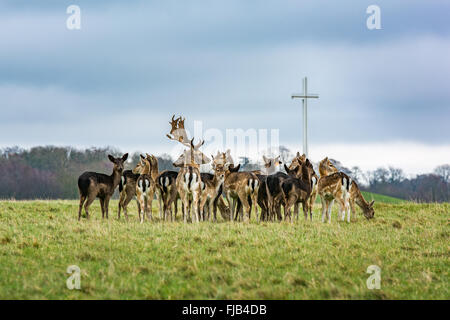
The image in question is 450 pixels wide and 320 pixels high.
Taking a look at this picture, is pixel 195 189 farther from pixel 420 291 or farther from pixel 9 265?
pixel 420 291

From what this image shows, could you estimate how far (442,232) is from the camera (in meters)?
12.5

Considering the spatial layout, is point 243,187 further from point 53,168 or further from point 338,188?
point 53,168

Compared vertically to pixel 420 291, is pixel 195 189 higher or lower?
higher

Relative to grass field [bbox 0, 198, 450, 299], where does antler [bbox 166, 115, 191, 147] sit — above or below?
above

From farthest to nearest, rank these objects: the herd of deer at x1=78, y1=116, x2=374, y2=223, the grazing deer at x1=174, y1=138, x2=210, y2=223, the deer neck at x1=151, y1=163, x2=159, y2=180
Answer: the deer neck at x1=151, y1=163, x2=159, y2=180, the herd of deer at x1=78, y1=116, x2=374, y2=223, the grazing deer at x1=174, y1=138, x2=210, y2=223

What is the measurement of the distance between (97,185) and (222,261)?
26.4ft

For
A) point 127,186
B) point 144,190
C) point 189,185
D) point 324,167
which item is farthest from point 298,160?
point 127,186

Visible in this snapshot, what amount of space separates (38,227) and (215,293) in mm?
7240

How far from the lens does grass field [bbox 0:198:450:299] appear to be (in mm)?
6891

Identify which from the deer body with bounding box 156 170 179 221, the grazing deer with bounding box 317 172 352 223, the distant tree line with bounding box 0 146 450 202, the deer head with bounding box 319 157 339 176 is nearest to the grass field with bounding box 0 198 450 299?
the grazing deer with bounding box 317 172 352 223

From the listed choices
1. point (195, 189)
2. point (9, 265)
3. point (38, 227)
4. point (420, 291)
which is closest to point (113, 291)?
point (9, 265)

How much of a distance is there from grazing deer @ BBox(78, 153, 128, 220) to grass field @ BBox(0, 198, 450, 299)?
7.89 ft

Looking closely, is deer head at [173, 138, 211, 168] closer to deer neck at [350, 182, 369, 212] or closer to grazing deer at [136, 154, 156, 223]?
grazing deer at [136, 154, 156, 223]
